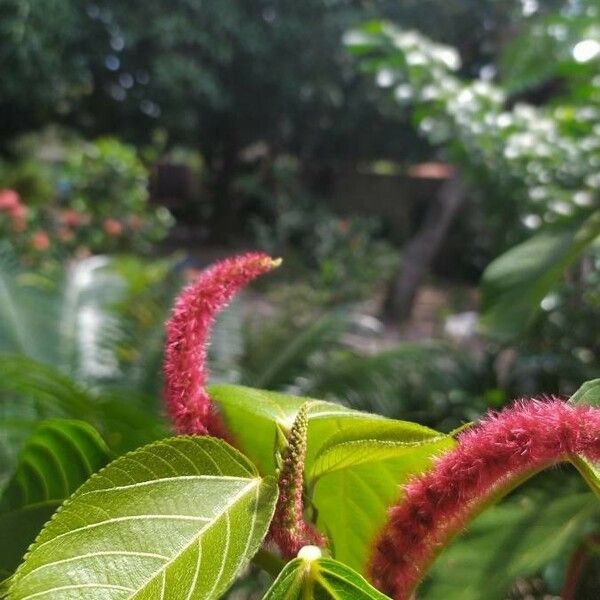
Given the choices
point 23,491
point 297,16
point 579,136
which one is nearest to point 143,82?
point 297,16

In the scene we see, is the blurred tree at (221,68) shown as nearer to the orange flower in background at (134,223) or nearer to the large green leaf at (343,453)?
the orange flower in background at (134,223)

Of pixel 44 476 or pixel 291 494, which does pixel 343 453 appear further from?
pixel 44 476

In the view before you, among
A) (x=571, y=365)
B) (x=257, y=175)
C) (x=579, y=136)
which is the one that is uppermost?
(x=579, y=136)

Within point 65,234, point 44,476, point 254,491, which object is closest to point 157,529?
point 254,491

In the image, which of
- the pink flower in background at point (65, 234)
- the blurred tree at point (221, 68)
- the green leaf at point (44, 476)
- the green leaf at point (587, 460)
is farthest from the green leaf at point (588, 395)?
the blurred tree at point (221, 68)

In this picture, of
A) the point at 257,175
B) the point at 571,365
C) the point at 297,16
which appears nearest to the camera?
the point at 571,365

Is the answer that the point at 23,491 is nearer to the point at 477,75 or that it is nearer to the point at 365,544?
the point at 365,544
